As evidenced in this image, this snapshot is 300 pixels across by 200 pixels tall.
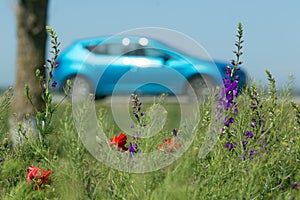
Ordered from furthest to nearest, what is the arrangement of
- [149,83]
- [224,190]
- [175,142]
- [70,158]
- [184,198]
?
[149,83] < [175,142] < [70,158] < [224,190] < [184,198]

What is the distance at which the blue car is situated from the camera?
17312 mm

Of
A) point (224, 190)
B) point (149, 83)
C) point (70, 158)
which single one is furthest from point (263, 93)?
point (149, 83)

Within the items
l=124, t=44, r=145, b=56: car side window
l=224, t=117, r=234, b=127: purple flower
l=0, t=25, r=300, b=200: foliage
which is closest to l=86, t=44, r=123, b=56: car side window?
l=124, t=44, r=145, b=56: car side window

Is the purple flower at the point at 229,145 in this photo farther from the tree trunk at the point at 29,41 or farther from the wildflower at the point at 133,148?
the tree trunk at the point at 29,41

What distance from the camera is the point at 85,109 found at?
376 cm

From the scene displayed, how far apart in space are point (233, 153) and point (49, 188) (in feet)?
3.87

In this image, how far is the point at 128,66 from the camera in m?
17.5

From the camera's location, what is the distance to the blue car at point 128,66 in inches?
682

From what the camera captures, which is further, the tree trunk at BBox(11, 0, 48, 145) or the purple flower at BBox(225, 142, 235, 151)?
the tree trunk at BBox(11, 0, 48, 145)

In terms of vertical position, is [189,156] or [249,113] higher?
[249,113]

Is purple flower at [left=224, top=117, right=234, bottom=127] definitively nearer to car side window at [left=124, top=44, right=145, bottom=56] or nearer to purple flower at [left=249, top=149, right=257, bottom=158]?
purple flower at [left=249, top=149, right=257, bottom=158]

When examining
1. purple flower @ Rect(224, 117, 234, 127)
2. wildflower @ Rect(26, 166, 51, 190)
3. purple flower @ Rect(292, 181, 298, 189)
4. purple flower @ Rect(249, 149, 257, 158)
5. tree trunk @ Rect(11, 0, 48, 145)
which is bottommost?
wildflower @ Rect(26, 166, 51, 190)

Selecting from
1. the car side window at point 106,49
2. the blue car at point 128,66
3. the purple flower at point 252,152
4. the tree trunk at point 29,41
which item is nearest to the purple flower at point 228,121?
the purple flower at point 252,152

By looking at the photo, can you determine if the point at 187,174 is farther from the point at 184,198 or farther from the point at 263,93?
the point at 263,93
